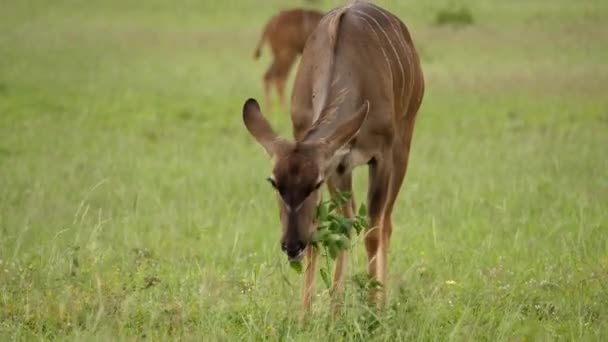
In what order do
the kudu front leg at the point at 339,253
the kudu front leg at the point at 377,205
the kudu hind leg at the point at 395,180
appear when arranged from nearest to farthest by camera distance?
the kudu front leg at the point at 339,253, the kudu front leg at the point at 377,205, the kudu hind leg at the point at 395,180

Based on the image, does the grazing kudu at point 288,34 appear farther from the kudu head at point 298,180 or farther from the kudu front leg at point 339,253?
the kudu head at point 298,180

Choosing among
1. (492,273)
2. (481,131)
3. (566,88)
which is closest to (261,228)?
(492,273)

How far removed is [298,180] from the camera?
4770 millimetres

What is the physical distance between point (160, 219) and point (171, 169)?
7.81 ft

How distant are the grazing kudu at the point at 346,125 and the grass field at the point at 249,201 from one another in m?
0.31

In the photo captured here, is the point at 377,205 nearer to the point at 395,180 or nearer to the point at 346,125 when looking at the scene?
the point at 395,180

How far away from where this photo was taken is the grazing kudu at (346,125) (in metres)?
4.80

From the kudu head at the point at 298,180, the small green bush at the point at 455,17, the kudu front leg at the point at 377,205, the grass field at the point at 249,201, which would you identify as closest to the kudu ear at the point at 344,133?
the kudu head at the point at 298,180

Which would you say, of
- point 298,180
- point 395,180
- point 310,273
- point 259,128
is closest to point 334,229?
point 298,180

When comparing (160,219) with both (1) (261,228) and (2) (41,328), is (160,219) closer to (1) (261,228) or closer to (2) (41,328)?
(1) (261,228)

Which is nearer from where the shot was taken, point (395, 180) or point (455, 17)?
point (395, 180)

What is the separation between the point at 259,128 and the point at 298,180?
18.2 inches

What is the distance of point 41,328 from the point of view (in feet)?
16.4

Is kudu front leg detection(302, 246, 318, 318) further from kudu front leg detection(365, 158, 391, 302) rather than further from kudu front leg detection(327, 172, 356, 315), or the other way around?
kudu front leg detection(365, 158, 391, 302)
